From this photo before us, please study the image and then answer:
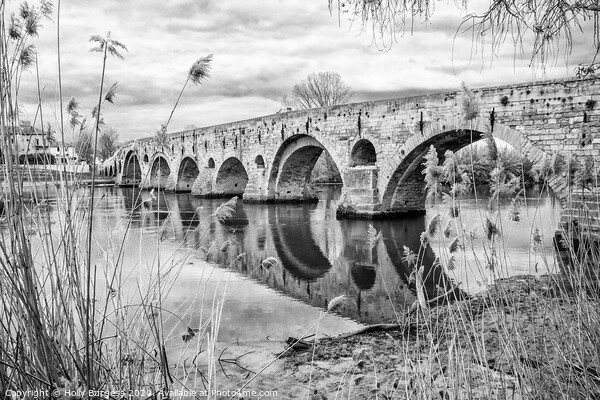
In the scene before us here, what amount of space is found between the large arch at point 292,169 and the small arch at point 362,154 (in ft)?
9.07

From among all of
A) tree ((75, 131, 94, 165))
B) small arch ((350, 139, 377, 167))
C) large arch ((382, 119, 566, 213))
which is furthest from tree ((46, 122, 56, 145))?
small arch ((350, 139, 377, 167))

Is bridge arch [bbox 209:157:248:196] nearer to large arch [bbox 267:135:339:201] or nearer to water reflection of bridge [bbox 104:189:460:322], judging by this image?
large arch [bbox 267:135:339:201]

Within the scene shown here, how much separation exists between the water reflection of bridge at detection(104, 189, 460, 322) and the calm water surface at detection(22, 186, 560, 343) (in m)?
0.02

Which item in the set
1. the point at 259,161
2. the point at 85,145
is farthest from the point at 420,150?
the point at 85,145

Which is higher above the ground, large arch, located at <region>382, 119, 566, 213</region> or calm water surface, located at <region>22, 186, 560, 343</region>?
large arch, located at <region>382, 119, 566, 213</region>

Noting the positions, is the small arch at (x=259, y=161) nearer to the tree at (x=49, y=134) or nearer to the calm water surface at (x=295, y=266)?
the calm water surface at (x=295, y=266)

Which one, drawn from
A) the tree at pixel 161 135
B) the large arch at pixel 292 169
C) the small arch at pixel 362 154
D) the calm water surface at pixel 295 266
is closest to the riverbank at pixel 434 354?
the calm water surface at pixel 295 266

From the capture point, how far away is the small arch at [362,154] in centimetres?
1400

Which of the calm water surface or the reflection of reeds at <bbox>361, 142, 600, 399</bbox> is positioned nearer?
the reflection of reeds at <bbox>361, 142, 600, 399</bbox>

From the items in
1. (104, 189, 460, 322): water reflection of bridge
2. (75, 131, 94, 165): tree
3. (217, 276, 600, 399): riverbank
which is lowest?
(104, 189, 460, 322): water reflection of bridge

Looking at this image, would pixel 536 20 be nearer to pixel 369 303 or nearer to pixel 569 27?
pixel 569 27

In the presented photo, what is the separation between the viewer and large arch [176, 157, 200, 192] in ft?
87.6

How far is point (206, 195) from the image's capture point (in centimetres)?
2311

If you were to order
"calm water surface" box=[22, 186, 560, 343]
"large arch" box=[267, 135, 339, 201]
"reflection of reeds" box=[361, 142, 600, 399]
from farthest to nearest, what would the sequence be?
"large arch" box=[267, 135, 339, 201], "calm water surface" box=[22, 186, 560, 343], "reflection of reeds" box=[361, 142, 600, 399]
